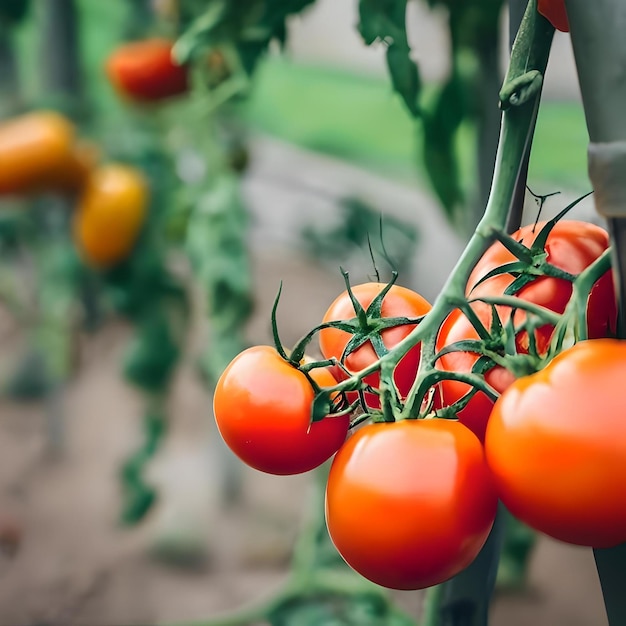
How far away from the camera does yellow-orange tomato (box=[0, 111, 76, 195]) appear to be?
105 centimetres

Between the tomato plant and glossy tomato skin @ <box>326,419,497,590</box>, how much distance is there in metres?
0.90

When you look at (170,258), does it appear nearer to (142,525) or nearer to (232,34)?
(142,525)

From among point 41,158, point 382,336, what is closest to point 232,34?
point 41,158

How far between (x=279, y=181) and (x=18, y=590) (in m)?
1.18

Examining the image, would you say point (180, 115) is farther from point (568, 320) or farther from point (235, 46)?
point (568, 320)

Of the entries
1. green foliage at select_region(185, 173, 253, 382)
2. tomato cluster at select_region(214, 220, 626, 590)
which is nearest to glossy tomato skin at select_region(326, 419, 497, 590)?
tomato cluster at select_region(214, 220, 626, 590)

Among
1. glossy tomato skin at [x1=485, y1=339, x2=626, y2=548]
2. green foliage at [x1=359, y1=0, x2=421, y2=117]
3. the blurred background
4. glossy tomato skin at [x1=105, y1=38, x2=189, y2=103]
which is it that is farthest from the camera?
glossy tomato skin at [x1=105, y1=38, x2=189, y2=103]

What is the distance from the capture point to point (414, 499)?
269 millimetres

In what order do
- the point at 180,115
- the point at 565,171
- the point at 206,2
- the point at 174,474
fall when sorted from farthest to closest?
1. the point at 174,474
2. the point at 180,115
3. the point at 565,171
4. the point at 206,2

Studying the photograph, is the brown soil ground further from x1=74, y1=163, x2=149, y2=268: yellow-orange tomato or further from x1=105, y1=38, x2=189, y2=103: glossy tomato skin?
x1=105, y1=38, x2=189, y2=103: glossy tomato skin

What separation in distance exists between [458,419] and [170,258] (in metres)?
1.04

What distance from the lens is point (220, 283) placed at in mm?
915

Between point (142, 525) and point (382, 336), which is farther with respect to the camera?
point (142, 525)

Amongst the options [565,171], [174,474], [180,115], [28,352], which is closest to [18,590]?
[174,474]
